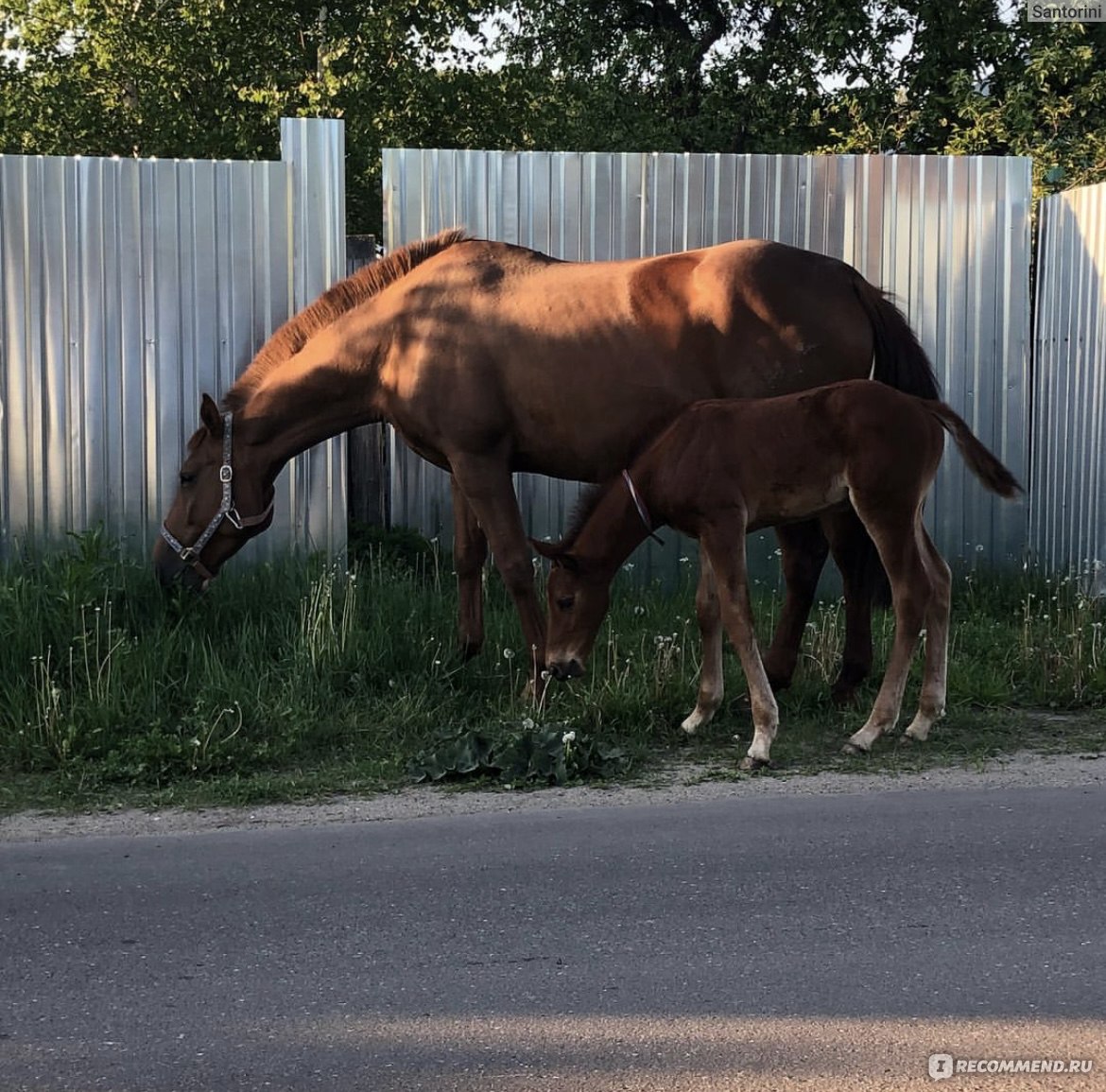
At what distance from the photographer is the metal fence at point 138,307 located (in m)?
8.55

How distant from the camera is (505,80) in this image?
18.3 m

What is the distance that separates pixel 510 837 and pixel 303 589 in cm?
344

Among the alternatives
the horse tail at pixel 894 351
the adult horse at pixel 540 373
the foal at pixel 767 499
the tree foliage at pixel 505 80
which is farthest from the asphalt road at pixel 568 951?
the tree foliage at pixel 505 80

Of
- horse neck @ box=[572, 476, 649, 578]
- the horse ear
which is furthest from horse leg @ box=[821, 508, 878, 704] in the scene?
the horse ear

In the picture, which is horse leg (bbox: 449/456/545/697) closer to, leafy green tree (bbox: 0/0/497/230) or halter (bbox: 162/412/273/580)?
halter (bbox: 162/412/273/580)

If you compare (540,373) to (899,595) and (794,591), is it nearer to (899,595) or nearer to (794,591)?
(794,591)

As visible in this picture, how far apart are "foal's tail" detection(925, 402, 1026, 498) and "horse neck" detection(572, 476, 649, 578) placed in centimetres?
136

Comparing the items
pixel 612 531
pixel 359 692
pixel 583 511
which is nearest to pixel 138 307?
pixel 359 692

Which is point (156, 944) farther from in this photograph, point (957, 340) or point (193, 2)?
point (193, 2)

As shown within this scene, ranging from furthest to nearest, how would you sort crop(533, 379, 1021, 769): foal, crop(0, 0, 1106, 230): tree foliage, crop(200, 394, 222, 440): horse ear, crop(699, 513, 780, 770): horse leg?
crop(0, 0, 1106, 230): tree foliage, crop(200, 394, 222, 440): horse ear, crop(533, 379, 1021, 769): foal, crop(699, 513, 780, 770): horse leg

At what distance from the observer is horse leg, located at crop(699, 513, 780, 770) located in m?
5.76

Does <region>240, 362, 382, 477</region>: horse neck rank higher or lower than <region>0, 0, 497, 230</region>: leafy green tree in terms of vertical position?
lower

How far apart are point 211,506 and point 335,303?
1.22 m

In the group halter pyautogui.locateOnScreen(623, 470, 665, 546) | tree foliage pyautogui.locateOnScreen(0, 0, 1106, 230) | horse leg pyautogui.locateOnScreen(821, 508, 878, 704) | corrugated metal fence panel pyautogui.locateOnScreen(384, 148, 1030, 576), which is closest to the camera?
halter pyautogui.locateOnScreen(623, 470, 665, 546)
